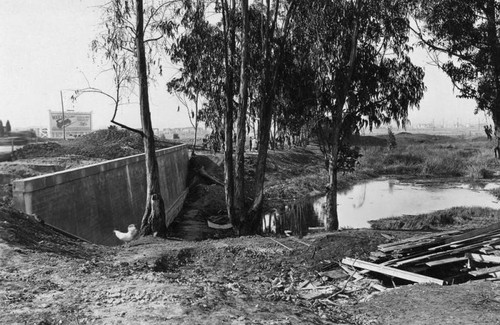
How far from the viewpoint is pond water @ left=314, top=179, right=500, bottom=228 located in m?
24.2

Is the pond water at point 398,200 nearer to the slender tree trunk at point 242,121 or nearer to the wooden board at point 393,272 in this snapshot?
the slender tree trunk at point 242,121

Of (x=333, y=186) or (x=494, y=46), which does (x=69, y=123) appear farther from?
(x=494, y=46)

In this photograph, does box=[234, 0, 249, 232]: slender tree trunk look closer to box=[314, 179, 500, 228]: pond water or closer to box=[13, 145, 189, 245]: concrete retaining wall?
box=[13, 145, 189, 245]: concrete retaining wall

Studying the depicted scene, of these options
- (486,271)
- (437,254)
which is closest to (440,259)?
(437,254)

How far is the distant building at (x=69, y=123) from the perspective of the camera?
4891cm

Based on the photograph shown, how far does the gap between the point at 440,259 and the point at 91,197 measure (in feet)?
25.5

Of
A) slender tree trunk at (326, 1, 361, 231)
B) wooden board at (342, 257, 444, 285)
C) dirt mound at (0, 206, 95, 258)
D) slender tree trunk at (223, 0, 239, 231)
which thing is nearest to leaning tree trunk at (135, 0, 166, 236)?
dirt mound at (0, 206, 95, 258)

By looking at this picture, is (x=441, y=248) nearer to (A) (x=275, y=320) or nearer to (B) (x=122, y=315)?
(A) (x=275, y=320)

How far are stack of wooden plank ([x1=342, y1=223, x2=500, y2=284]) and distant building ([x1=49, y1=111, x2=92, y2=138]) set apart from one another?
43.9m

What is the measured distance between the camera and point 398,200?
28.7 meters

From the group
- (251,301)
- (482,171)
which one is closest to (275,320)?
(251,301)

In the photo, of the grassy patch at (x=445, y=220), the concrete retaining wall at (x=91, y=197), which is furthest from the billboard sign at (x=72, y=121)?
the grassy patch at (x=445, y=220)

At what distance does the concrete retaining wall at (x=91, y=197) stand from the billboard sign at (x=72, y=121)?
36440mm

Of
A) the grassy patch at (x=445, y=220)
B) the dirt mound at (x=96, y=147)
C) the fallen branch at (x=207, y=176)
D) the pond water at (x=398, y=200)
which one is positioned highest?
the dirt mound at (x=96, y=147)
